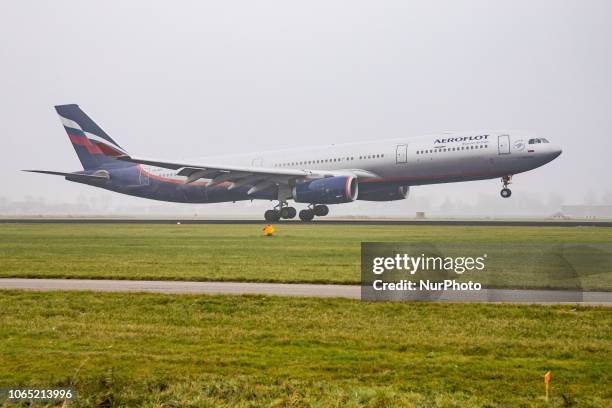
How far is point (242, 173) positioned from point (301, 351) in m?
40.4

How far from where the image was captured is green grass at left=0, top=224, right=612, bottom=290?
21.6 meters

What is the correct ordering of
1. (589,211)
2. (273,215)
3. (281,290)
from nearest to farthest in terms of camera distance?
(281,290) → (273,215) → (589,211)

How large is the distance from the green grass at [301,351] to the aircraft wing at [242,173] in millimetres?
34004

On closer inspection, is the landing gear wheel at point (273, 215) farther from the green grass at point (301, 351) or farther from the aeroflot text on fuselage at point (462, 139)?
the green grass at point (301, 351)

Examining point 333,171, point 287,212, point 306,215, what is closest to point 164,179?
point 287,212

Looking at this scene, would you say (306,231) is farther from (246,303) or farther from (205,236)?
(246,303)

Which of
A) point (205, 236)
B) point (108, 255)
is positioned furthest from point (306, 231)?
point (108, 255)

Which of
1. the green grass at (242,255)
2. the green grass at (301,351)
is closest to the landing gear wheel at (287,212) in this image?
the green grass at (242,255)

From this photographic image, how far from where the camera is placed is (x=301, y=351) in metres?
11.8

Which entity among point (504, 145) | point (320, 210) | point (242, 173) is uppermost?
point (504, 145)

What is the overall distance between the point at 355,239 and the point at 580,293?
19.6m

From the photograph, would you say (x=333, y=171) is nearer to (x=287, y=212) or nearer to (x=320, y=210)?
(x=320, y=210)

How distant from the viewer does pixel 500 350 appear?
38.4ft

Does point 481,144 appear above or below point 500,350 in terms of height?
above
